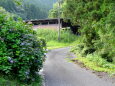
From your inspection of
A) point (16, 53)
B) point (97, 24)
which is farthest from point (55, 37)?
point (16, 53)

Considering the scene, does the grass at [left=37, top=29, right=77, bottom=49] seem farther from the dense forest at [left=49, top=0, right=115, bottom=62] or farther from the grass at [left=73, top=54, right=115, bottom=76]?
the grass at [left=73, top=54, right=115, bottom=76]

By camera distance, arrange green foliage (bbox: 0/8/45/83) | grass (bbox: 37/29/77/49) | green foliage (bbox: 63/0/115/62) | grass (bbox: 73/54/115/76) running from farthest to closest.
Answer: grass (bbox: 37/29/77/49) → grass (bbox: 73/54/115/76) → green foliage (bbox: 63/0/115/62) → green foliage (bbox: 0/8/45/83)

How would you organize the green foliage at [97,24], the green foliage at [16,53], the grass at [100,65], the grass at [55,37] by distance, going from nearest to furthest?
the green foliage at [16,53]
the green foliage at [97,24]
the grass at [100,65]
the grass at [55,37]

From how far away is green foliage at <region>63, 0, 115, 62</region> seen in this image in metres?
9.89

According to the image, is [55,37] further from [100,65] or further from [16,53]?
[16,53]

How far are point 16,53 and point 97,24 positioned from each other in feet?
22.9

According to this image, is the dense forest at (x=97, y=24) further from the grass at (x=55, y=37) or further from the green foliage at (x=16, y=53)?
the grass at (x=55, y=37)

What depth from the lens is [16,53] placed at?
16.8 ft

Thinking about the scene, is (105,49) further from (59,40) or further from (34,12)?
(34,12)

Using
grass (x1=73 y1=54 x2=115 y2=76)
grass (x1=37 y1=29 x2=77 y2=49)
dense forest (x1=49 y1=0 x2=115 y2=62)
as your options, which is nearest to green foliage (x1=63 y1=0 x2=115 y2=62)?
dense forest (x1=49 y1=0 x2=115 y2=62)

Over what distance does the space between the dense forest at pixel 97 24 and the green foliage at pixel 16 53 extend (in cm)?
514

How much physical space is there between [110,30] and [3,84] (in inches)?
261

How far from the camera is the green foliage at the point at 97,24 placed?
989 centimetres

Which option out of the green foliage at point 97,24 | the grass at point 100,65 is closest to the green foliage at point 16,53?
the green foliage at point 97,24
